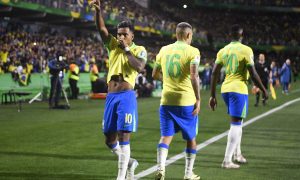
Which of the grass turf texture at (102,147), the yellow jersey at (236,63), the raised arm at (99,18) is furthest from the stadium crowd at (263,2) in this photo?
the raised arm at (99,18)

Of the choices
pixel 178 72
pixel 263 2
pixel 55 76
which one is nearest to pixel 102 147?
pixel 178 72

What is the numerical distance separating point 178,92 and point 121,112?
100cm

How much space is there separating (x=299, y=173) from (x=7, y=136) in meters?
6.93

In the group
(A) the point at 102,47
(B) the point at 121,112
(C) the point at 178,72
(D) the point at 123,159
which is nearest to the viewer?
(B) the point at 121,112

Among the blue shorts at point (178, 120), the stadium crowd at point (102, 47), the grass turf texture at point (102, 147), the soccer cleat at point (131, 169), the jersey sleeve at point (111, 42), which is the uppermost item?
the stadium crowd at point (102, 47)

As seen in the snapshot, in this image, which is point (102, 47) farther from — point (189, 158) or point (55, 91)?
point (189, 158)

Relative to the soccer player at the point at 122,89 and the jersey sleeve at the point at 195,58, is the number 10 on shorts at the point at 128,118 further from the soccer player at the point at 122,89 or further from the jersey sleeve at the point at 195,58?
the jersey sleeve at the point at 195,58

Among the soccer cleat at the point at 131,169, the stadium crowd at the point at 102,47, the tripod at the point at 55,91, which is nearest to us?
the soccer cleat at the point at 131,169

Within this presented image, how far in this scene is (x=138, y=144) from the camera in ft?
37.4

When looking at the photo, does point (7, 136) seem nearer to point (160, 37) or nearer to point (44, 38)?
point (44, 38)

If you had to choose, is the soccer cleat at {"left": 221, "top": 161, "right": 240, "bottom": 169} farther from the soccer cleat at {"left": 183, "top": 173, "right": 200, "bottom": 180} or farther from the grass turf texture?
the soccer cleat at {"left": 183, "top": 173, "right": 200, "bottom": 180}

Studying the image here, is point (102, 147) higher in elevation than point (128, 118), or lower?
lower

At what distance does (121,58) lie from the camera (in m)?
6.55

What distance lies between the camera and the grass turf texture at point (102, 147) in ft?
26.9
